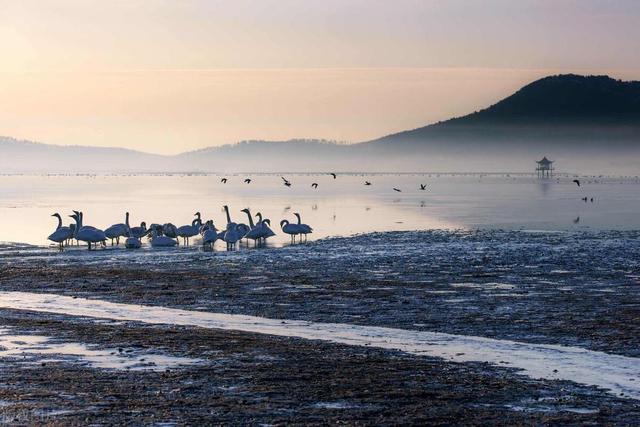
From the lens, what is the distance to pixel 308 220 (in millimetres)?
50938

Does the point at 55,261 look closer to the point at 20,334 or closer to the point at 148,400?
the point at 20,334

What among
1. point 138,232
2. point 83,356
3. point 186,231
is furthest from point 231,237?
point 83,356

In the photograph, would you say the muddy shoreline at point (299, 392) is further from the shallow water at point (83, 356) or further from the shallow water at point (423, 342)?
the shallow water at point (423, 342)

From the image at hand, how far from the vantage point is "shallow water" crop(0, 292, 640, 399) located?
1331 cm

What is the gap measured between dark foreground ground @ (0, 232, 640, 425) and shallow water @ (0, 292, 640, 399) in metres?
0.46

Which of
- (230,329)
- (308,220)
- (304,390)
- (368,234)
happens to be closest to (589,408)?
(304,390)

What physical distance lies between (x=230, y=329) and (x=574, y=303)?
674cm

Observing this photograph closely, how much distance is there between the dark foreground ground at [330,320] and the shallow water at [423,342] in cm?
46

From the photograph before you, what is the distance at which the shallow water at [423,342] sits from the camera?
13.3 meters

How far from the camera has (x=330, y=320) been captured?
18.2m

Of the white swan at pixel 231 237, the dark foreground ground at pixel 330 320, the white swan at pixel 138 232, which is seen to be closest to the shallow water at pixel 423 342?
the dark foreground ground at pixel 330 320

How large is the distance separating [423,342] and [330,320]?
111 inches

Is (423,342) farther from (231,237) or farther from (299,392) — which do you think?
(231,237)

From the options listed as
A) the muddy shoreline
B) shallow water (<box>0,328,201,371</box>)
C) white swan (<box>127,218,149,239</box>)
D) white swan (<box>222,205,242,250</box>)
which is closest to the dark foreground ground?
the muddy shoreline
